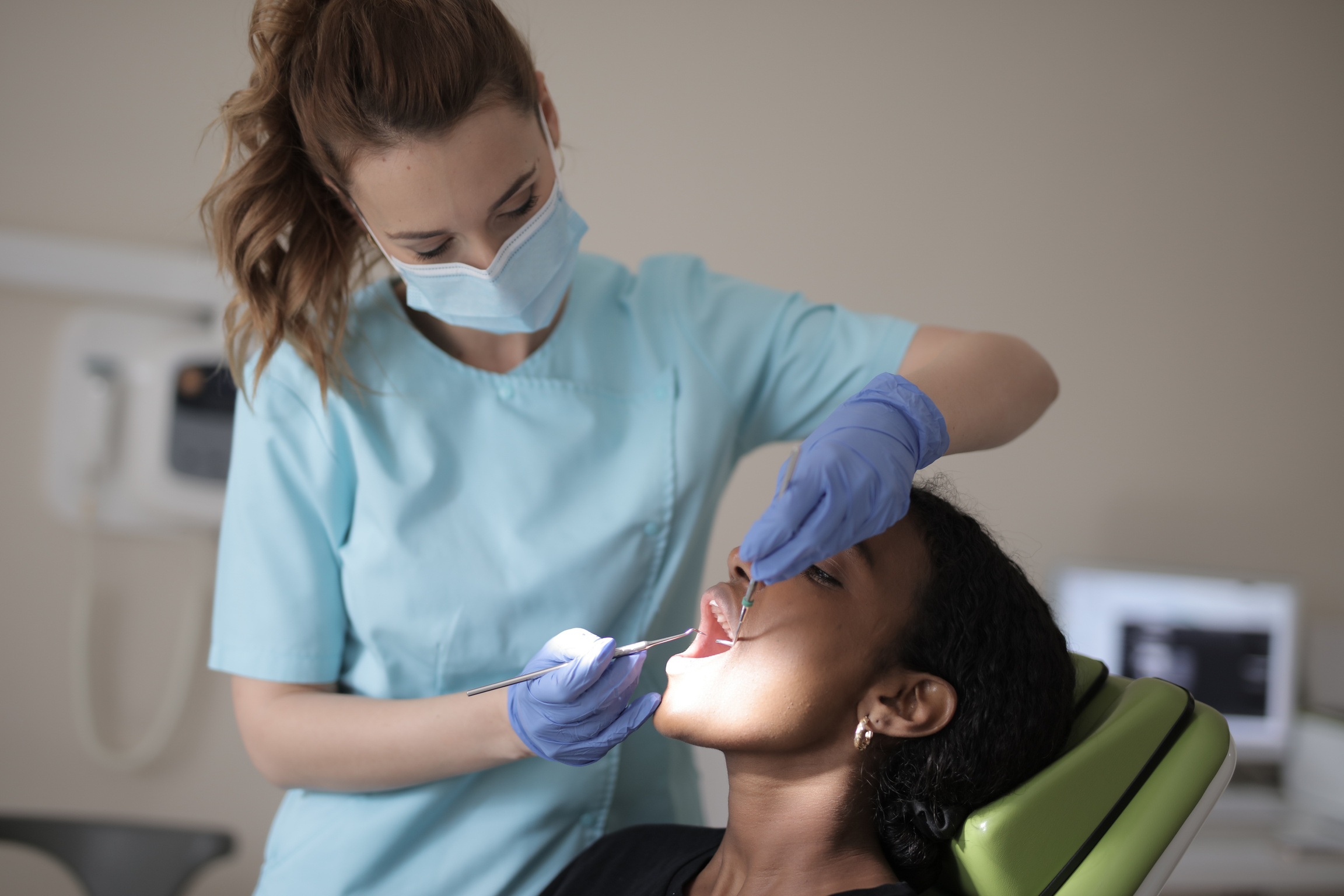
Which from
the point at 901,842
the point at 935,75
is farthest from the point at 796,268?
the point at 901,842

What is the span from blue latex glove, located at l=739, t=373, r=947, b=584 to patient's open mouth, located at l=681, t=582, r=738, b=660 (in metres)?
0.21

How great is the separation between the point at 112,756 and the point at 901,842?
192 centimetres

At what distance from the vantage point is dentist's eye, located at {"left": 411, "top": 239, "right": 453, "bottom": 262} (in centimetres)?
99

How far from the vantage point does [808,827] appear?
105 centimetres

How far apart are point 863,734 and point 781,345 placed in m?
0.53

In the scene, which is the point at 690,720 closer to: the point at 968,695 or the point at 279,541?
the point at 968,695

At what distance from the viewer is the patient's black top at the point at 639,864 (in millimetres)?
1174

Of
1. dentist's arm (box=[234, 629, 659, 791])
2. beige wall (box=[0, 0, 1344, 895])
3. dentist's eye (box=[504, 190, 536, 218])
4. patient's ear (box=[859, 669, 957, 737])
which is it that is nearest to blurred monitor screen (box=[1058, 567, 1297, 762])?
beige wall (box=[0, 0, 1344, 895])

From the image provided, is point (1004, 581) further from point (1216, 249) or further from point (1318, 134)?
point (1318, 134)

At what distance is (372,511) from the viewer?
111cm

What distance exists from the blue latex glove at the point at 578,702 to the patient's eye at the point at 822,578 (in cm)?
22

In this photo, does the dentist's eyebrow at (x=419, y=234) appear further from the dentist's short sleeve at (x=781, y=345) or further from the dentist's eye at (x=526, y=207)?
the dentist's short sleeve at (x=781, y=345)

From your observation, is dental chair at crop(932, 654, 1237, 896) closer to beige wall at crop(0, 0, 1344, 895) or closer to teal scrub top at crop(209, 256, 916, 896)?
teal scrub top at crop(209, 256, 916, 896)

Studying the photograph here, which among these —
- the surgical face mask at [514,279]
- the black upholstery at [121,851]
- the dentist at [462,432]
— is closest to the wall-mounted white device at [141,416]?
the black upholstery at [121,851]
